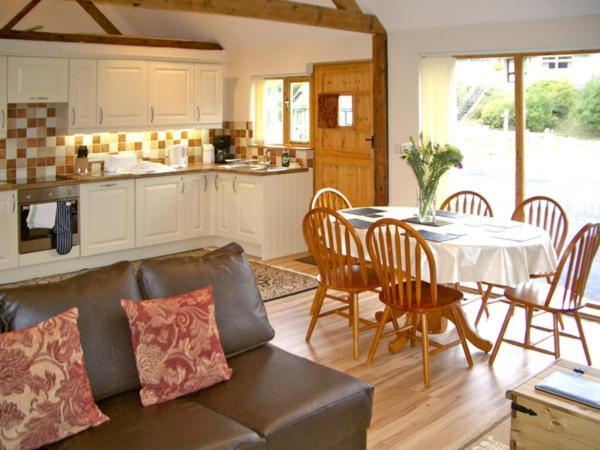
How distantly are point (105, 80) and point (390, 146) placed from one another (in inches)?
108

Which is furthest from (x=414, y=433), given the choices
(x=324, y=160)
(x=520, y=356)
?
(x=324, y=160)

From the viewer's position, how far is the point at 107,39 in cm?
713

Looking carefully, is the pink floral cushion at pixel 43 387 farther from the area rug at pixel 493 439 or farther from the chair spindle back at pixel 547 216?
the chair spindle back at pixel 547 216

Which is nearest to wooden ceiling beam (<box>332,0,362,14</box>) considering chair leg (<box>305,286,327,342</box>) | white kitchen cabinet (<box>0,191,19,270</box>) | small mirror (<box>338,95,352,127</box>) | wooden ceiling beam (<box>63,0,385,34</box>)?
wooden ceiling beam (<box>63,0,385,34</box>)

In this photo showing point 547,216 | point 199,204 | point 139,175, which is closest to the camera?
point 547,216

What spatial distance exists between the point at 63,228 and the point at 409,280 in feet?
11.9

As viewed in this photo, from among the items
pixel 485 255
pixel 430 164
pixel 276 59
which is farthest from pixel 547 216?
pixel 276 59

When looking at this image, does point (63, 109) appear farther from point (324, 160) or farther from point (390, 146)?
point (390, 146)

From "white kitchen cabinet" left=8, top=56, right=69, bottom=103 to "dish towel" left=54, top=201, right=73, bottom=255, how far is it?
0.97 m

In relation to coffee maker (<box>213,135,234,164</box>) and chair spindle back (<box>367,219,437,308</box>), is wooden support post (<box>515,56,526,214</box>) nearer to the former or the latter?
chair spindle back (<box>367,219,437,308</box>)

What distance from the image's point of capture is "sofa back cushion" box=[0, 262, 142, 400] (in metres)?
2.76

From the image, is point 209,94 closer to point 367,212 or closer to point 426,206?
point 367,212

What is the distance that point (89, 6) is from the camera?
25.3ft

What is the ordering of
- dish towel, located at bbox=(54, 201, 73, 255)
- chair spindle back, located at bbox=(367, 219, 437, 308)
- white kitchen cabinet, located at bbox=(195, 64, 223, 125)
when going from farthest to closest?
white kitchen cabinet, located at bbox=(195, 64, 223, 125) < dish towel, located at bbox=(54, 201, 73, 255) < chair spindle back, located at bbox=(367, 219, 437, 308)
